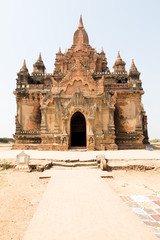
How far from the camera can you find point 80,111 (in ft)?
51.3

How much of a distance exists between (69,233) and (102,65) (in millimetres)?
24439

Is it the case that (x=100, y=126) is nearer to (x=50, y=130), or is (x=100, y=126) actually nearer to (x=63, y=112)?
(x=63, y=112)

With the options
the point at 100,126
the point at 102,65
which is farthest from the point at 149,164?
the point at 102,65

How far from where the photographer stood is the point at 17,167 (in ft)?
30.4

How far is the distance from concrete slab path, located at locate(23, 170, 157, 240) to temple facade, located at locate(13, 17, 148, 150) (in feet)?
32.2

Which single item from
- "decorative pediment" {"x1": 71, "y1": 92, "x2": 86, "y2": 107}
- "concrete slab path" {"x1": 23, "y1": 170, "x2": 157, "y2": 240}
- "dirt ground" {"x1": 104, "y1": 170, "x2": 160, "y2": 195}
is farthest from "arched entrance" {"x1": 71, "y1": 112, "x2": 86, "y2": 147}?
"concrete slab path" {"x1": 23, "y1": 170, "x2": 157, "y2": 240}

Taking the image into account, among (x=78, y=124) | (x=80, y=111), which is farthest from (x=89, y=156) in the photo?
(x=78, y=124)

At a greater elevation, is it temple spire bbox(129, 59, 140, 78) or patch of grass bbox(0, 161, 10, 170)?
temple spire bbox(129, 59, 140, 78)

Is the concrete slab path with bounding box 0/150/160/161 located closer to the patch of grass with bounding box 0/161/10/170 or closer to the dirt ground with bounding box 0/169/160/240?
the patch of grass with bounding box 0/161/10/170

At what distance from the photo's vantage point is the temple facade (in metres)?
15.5

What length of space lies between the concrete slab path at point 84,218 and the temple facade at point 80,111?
9.81 meters

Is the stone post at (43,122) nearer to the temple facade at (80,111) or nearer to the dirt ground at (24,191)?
the temple facade at (80,111)

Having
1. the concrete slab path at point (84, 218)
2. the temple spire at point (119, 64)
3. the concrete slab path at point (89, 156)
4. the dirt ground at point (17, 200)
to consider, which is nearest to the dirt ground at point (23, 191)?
the dirt ground at point (17, 200)

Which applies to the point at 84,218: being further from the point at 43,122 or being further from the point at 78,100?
the point at 43,122
